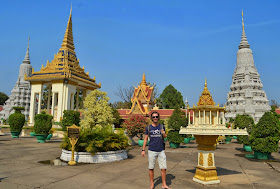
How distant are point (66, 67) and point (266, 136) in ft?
101

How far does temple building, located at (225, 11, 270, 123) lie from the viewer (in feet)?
122

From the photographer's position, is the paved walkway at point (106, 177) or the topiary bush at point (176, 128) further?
the topiary bush at point (176, 128)

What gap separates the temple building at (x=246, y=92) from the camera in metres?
37.3

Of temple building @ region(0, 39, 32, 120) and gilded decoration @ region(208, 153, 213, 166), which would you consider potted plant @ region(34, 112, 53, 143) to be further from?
temple building @ region(0, 39, 32, 120)

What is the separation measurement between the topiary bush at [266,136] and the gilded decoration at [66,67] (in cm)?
2841

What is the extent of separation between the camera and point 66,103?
34594 millimetres

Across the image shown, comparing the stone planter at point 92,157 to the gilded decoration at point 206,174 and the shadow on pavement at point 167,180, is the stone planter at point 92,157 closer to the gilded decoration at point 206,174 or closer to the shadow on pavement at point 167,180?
the shadow on pavement at point 167,180

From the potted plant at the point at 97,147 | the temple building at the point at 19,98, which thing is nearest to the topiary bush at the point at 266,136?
the potted plant at the point at 97,147

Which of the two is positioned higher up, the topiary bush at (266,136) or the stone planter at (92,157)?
the topiary bush at (266,136)

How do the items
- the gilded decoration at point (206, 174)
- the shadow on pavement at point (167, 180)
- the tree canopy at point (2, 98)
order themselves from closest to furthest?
the shadow on pavement at point (167, 180)
the gilded decoration at point (206, 174)
the tree canopy at point (2, 98)

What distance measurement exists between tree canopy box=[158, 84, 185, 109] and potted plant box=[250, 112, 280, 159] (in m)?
45.6

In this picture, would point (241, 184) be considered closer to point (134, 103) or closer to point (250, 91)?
point (134, 103)

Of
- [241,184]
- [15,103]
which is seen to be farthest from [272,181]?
→ [15,103]

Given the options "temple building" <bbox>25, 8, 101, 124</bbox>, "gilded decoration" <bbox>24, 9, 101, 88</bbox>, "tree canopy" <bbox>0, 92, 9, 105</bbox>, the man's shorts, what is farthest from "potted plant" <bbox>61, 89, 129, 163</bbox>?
"tree canopy" <bbox>0, 92, 9, 105</bbox>
